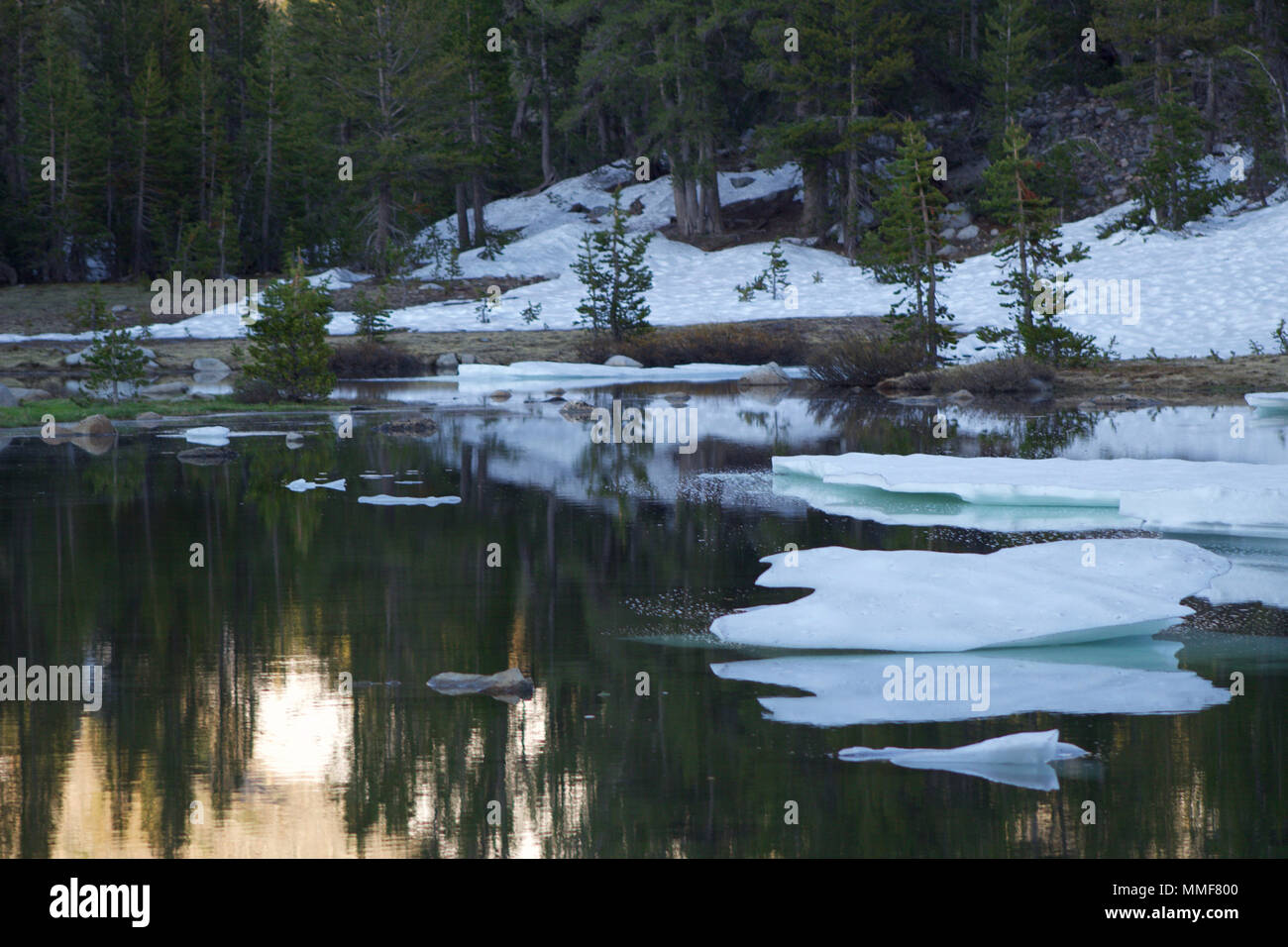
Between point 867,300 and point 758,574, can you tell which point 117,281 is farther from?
point 758,574

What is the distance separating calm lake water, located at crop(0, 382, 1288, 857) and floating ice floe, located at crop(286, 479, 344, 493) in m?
A: 0.38

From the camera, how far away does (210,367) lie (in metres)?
33.4

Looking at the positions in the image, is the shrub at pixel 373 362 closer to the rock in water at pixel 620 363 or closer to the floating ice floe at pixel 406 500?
the rock in water at pixel 620 363

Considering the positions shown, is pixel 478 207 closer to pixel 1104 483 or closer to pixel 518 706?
pixel 1104 483

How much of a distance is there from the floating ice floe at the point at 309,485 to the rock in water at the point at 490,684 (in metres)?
7.79

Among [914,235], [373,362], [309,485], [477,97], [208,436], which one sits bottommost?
[309,485]

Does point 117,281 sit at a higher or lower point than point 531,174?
lower

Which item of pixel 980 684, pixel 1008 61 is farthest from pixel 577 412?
pixel 1008 61

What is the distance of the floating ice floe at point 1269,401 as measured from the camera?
74.5 feet

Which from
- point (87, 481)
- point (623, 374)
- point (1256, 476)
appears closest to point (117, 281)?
point (623, 374)

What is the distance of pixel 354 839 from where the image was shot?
5340 millimetres

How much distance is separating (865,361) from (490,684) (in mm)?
25146

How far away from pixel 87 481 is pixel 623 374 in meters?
20.0

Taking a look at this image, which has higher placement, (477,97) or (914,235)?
(477,97)
